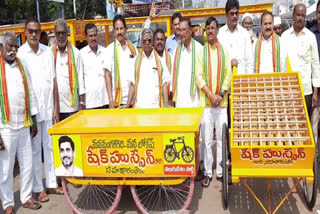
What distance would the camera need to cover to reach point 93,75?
4613 mm

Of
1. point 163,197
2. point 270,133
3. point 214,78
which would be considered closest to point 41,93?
point 163,197

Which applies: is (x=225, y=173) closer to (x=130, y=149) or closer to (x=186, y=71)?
(x=130, y=149)

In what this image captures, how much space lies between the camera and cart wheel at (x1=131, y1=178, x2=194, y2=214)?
358cm

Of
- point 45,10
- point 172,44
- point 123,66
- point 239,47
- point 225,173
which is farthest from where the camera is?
point 45,10

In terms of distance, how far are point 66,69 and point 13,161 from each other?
125 centimetres

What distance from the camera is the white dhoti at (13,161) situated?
3594 mm

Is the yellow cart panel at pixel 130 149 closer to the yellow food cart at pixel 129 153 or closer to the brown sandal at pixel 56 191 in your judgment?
the yellow food cart at pixel 129 153

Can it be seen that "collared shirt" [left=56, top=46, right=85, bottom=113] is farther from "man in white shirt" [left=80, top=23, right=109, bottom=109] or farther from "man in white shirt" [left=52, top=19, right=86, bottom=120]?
"man in white shirt" [left=80, top=23, right=109, bottom=109]

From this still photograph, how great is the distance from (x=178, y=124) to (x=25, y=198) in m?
1.94

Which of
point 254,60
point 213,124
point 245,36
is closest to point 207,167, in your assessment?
point 213,124

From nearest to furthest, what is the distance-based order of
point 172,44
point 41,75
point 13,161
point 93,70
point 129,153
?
point 129,153, point 13,161, point 41,75, point 93,70, point 172,44

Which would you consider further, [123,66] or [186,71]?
[123,66]

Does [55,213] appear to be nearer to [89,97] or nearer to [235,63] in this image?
[89,97]

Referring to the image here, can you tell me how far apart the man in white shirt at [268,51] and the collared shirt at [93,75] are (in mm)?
1966
